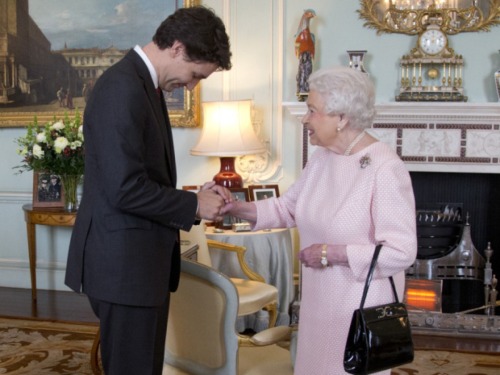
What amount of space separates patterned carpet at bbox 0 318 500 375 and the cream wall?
5.44 ft

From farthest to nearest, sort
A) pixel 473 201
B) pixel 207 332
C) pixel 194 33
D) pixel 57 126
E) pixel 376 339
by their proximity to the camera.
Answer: pixel 473 201 → pixel 57 126 → pixel 207 332 → pixel 194 33 → pixel 376 339

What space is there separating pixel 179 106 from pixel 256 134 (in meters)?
0.68

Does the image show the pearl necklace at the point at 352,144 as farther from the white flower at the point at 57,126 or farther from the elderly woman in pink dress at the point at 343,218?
the white flower at the point at 57,126

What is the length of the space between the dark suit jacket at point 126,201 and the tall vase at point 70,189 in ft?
10.5

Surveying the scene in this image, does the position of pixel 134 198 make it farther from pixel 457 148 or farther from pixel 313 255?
pixel 457 148

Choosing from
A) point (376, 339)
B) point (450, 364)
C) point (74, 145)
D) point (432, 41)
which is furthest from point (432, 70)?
point (376, 339)

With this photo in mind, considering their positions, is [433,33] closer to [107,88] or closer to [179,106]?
[179,106]

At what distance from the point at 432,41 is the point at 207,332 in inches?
135

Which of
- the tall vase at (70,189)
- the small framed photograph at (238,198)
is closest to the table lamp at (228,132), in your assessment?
the small framed photograph at (238,198)

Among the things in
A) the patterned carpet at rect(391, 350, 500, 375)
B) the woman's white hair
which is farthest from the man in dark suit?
the patterned carpet at rect(391, 350, 500, 375)

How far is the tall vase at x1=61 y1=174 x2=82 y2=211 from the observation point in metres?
5.34

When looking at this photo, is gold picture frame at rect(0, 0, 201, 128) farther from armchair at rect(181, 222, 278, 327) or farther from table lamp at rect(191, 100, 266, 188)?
armchair at rect(181, 222, 278, 327)

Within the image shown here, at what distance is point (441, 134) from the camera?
501cm

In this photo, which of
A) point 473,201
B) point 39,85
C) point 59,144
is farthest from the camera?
point 39,85
